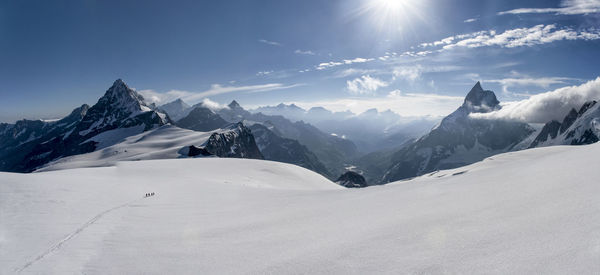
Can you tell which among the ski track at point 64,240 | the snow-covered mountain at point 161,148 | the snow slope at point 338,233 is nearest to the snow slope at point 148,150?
the snow-covered mountain at point 161,148

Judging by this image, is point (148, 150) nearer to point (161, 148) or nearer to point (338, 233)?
point (161, 148)

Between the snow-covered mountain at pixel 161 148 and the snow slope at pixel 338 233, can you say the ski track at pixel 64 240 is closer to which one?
the snow slope at pixel 338 233

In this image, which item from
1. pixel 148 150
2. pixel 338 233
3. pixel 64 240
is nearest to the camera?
pixel 338 233

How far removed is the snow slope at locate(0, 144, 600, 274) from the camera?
4859mm

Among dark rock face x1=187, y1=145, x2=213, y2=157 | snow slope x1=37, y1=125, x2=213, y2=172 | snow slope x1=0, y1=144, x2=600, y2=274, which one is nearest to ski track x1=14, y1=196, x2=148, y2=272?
snow slope x1=0, y1=144, x2=600, y2=274

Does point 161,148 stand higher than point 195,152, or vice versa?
point 161,148

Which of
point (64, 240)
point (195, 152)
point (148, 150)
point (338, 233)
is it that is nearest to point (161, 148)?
point (148, 150)

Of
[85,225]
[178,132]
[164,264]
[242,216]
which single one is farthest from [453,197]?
[178,132]

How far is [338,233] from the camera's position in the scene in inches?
307

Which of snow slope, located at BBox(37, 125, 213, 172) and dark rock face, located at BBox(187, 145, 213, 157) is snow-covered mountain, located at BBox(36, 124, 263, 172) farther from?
dark rock face, located at BBox(187, 145, 213, 157)

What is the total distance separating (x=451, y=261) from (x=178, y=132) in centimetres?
19107

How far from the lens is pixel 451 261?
4.87 meters

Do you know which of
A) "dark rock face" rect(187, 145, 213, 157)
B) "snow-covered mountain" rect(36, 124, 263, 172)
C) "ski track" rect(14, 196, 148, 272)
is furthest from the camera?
"dark rock face" rect(187, 145, 213, 157)

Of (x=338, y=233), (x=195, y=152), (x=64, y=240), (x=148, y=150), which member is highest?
(x=148, y=150)
